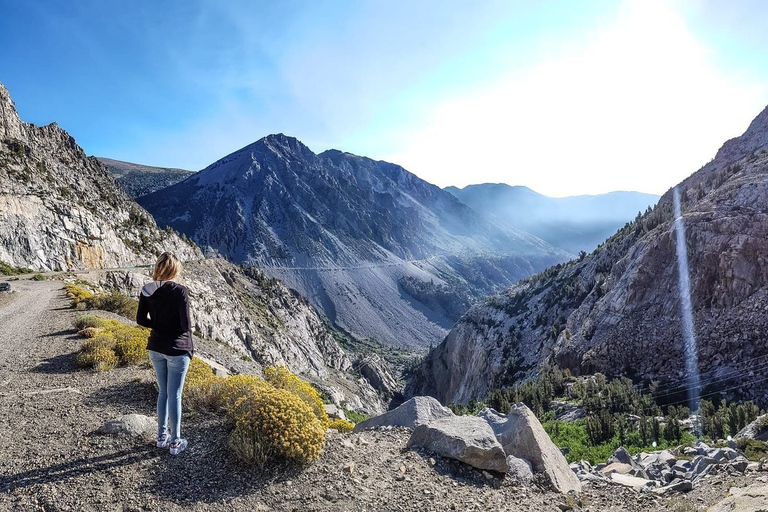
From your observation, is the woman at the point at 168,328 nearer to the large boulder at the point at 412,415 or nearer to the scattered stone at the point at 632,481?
the large boulder at the point at 412,415

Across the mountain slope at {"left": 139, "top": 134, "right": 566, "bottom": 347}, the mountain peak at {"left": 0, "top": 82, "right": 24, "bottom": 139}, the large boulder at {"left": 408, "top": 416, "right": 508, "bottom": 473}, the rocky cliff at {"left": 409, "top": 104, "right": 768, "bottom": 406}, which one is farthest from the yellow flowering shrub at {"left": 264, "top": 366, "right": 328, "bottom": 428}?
the mountain slope at {"left": 139, "top": 134, "right": 566, "bottom": 347}

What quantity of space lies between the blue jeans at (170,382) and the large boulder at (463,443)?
3.70 m

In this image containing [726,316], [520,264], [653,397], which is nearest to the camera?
[653,397]

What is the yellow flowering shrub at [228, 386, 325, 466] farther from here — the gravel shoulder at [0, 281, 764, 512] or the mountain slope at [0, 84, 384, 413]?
the mountain slope at [0, 84, 384, 413]

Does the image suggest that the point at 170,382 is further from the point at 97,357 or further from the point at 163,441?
the point at 97,357

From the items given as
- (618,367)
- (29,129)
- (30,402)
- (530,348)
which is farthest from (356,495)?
(29,129)

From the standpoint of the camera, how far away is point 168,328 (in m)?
5.20

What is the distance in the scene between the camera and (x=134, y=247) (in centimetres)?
4559

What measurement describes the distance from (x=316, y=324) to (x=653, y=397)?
5960 cm

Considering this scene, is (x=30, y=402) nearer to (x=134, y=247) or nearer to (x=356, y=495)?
(x=356, y=495)

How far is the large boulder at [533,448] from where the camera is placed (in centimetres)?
688

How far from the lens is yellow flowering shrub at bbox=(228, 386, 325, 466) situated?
548 centimetres

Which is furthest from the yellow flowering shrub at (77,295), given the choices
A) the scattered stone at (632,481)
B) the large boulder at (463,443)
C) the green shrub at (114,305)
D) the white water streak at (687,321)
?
the white water streak at (687,321)

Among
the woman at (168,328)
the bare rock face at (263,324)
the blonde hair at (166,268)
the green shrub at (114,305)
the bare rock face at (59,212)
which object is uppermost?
the bare rock face at (59,212)
